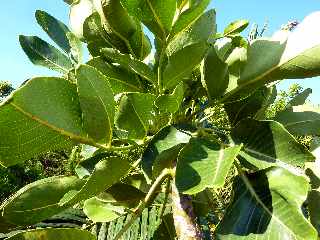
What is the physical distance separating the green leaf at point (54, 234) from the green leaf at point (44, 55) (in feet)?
1.63

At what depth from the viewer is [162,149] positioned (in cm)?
75

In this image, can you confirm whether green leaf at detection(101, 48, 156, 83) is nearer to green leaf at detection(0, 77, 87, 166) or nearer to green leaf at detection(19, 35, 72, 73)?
green leaf at detection(0, 77, 87, 166)

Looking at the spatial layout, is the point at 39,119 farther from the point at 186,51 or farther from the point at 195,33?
the point at 195,33

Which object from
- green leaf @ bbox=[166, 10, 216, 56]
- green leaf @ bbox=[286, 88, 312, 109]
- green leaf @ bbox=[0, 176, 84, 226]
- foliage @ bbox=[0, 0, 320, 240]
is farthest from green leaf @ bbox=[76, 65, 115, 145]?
green leaf @ bbox=[286, 88, 312, 109]

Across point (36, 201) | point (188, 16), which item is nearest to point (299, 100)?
point (188, 16)

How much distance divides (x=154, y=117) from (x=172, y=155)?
0.50 ft

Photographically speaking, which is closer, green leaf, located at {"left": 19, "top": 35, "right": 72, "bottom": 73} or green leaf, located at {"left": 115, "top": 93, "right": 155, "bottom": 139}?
green leaf, located at {"left": 115, "top": 93, "right": 155, "bottom": 139}

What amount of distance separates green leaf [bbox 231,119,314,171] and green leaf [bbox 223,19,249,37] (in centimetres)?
28

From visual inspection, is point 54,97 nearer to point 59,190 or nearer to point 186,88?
point 59,190

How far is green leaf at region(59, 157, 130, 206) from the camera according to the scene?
0.69 meters

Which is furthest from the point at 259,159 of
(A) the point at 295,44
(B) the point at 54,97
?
(B) the point at 54,97

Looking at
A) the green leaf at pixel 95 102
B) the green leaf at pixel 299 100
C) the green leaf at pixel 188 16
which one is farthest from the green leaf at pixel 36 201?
the green leaf at pixel 299 100

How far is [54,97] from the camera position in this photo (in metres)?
0.67

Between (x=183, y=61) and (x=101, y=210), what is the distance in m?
0.36
